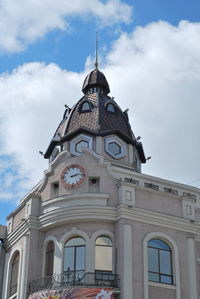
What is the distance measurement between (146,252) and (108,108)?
15.8 meters

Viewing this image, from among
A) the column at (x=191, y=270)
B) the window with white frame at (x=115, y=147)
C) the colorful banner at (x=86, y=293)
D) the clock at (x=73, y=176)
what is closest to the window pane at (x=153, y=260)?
the column at (x=191, y=270)

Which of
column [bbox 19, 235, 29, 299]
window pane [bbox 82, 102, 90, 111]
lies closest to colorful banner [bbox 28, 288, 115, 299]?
column [bbox 19, 235, 29, 299]

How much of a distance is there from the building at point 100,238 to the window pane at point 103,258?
5 cm

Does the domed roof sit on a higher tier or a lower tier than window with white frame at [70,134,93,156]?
higher

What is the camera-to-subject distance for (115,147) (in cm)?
4122

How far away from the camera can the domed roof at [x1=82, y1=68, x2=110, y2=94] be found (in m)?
47.4

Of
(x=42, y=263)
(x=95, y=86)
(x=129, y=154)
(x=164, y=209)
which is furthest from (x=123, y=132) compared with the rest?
(x=42, y=263)

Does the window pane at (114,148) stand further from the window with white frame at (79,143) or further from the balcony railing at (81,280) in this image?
the balcony railing at (81,280)

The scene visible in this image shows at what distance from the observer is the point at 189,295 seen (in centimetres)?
3088

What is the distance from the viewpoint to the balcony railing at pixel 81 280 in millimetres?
29375

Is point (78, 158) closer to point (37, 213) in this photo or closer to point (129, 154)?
point (37, 213)

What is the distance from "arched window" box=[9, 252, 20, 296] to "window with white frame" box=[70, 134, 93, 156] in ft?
31.5

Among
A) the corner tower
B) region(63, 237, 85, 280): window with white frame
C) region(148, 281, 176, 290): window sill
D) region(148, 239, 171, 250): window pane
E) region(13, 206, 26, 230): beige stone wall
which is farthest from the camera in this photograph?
the corner tower

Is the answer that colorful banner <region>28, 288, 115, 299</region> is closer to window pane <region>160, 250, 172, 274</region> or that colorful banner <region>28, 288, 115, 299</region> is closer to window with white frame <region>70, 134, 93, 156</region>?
window pane <region>160, 250, 172, 274</region>
